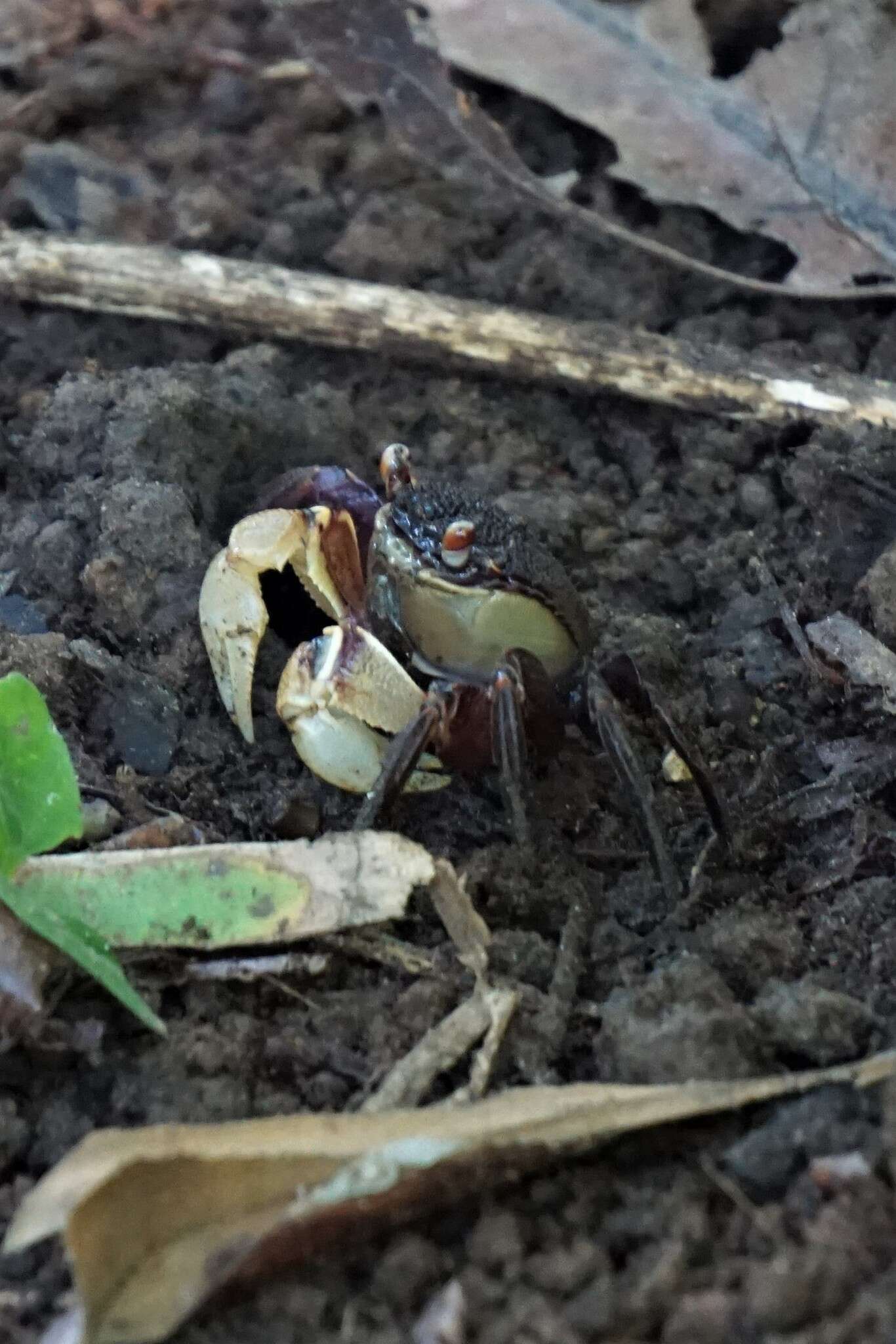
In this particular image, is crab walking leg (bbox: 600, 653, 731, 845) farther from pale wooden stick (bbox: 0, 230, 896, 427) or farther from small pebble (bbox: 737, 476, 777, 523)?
pale wooden stick (bbox: 0, 230, 896, 427)

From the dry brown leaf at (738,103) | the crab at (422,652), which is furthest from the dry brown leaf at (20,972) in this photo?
the dry brown leaf at (738,103)

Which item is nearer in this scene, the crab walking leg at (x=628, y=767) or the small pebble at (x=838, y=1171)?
the small pebble at (x=838, y=1171)

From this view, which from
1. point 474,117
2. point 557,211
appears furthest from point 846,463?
point 474,117

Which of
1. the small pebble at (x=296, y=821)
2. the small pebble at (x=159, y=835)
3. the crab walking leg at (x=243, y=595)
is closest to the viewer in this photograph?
the small pebble at (x=159, y=835)

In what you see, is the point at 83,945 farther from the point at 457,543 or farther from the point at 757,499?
the point at 757,499

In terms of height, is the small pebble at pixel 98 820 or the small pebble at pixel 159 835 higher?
the small pebble at pixel 159 835

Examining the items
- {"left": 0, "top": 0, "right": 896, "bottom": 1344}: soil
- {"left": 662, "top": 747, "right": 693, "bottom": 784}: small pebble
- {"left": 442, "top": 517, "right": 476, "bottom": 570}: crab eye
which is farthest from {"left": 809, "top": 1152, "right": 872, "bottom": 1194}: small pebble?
{"left": 442, "top": 517, "right": 476, "bottom": 570}: crab eye

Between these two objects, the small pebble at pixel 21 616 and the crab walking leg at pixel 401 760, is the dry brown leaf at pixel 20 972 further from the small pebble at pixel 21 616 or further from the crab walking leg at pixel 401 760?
the small pebble at pixel 21 616
